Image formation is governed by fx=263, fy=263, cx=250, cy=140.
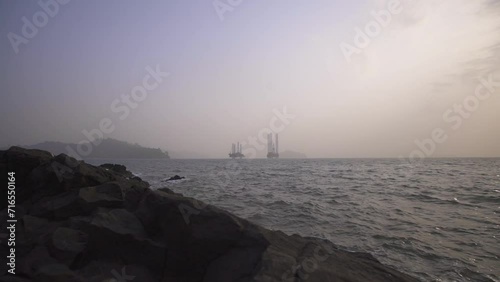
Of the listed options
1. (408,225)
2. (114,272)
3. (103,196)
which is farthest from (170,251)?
(408,225)

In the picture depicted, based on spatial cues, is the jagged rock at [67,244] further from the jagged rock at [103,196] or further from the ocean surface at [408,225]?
the ocean surface at [408,225]

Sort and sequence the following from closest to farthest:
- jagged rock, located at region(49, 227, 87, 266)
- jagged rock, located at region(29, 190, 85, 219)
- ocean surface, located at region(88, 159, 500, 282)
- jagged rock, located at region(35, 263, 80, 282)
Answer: jagged rock, located at region(35, 263, 80, 282), jagged rock, located at region(49, 227, 87, 266), jagged rock, located at region(29, 190, 85, 219), ocean surface, located at region(88, 159, 500, 282)

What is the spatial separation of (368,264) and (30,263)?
6929mm

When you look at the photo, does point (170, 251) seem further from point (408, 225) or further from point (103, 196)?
point (408, 225)

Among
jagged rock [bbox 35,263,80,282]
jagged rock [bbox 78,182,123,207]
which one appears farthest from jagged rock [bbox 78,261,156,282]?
jagged rock [bbox 78,182,123,207]

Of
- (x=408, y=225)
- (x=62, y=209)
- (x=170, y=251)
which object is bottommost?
(x=408, y=225)

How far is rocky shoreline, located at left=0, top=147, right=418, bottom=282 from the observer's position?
4734mm

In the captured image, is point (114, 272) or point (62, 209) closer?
point (114, 272)

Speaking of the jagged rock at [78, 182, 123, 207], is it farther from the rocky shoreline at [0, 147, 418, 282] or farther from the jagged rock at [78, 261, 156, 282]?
the jagged rock at [78, 261, 156, 282]

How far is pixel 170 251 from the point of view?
5.61 m

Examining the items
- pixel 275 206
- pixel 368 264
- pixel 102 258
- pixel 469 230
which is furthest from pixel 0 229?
pixel 469 230

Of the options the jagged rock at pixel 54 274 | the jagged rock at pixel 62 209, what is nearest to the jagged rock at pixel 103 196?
the jagged rock at pixel 62 209

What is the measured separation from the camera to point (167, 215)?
606 cm

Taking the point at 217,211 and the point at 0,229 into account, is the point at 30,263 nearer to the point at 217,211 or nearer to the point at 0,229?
the point at 0,229
